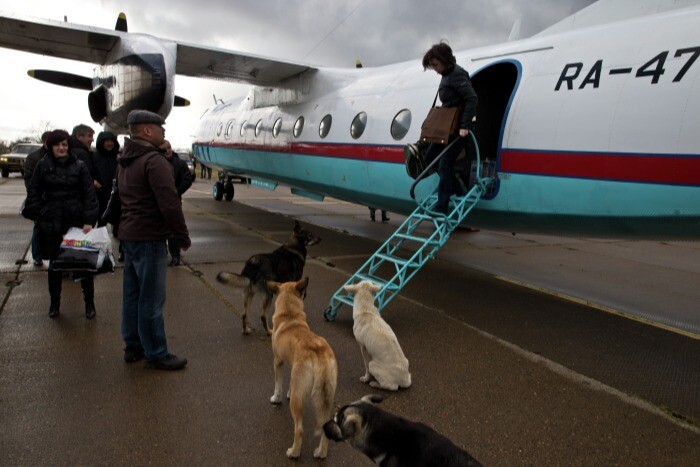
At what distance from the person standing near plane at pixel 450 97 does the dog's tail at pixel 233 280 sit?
8.56 ft

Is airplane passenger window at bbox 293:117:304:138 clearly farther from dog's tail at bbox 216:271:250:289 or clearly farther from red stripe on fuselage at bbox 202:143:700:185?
dog's tail at bbox 216:271:250:289

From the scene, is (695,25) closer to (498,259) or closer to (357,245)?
(498,259)

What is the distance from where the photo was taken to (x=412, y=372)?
13.8 feet

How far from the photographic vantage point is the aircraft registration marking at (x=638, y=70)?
170 inches

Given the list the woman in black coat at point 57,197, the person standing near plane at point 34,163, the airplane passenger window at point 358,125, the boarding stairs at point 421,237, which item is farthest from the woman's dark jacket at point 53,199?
the airplane passenger window at point 358,125

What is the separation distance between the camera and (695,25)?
174 inches

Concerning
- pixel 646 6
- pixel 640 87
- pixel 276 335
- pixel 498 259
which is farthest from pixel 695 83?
pixel 498 259

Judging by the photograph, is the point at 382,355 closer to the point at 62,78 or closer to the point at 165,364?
the point at 165,364

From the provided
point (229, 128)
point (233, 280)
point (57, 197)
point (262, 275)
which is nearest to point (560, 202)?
point (262, 275)

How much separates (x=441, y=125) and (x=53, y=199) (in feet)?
14.2

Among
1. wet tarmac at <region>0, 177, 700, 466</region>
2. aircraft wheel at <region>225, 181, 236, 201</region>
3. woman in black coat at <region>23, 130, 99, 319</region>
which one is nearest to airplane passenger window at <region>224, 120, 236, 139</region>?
aircraft wheel at <region>225, 181, 236, 201</region>

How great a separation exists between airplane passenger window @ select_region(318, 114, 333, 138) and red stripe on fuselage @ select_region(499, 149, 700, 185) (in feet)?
14.1

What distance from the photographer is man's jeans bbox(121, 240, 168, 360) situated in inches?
149

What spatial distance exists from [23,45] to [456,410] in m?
11.1
